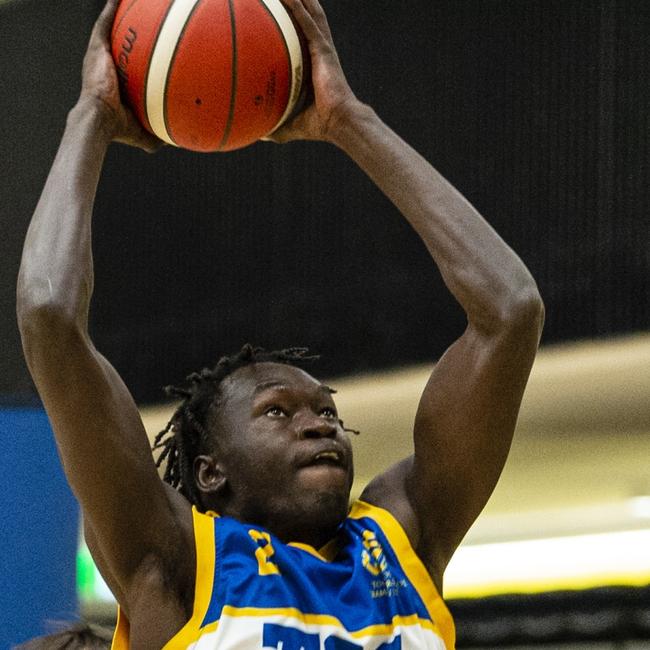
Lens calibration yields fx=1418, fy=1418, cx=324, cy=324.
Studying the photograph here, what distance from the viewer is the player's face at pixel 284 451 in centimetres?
267

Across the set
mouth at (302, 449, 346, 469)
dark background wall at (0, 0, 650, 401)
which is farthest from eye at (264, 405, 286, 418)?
dark background wall at (0, 0, 650, 401)

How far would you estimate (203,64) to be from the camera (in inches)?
108

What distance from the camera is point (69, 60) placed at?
296 inches

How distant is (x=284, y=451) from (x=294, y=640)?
0.43 metres

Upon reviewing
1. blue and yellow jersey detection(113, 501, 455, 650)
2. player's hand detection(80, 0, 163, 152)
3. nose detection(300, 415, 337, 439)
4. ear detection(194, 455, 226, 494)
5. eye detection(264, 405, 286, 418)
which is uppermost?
player's hand detection(80, 0, 163, 152)

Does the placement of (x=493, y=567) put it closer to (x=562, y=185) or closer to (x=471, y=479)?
(x=562, y=185)

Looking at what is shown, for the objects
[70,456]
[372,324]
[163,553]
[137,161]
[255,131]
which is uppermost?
[137,161]

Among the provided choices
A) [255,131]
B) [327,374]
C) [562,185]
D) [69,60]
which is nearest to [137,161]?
[69,60]

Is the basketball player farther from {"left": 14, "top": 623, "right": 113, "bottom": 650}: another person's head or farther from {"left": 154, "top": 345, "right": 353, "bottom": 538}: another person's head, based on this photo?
{"left": 14, "top": 623, "right": 113, "bottom": 650}: another person's head

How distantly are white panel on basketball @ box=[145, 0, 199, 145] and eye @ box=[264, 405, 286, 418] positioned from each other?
1.92ft

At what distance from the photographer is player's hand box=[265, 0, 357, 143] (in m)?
2.81

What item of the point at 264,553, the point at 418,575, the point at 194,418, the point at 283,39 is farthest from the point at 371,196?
the point at 264,553

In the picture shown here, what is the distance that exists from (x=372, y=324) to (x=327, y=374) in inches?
14.7

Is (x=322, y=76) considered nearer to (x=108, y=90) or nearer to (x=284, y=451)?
(x=108, y=90)
